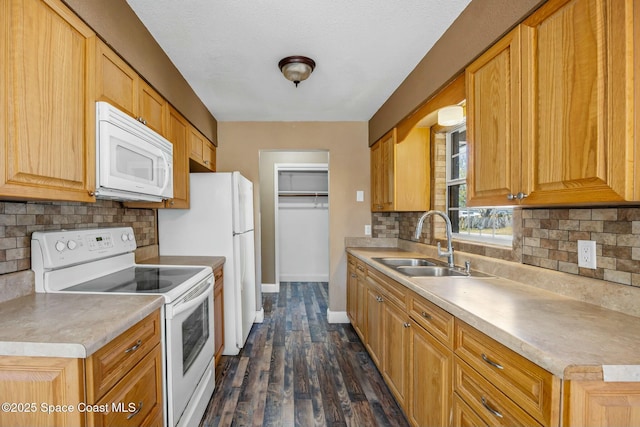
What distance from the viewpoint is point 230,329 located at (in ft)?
8.95

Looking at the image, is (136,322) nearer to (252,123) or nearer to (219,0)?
(219,0)

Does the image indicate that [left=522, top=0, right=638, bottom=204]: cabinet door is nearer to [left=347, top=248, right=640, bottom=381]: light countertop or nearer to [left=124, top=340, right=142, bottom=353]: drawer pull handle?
[left=347, top=248, right=640, bottom=381]: light countertop

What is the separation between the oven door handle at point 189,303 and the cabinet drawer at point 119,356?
0.08 m

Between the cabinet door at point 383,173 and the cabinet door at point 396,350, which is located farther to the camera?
the cabinet door at point 383,173

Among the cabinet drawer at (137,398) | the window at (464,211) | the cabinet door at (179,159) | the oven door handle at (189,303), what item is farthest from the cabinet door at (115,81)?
the window at (464,211)

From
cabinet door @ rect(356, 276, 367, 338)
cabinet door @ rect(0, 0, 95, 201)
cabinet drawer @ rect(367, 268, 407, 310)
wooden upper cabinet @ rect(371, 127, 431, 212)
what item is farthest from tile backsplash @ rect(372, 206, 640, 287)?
cabinet door @ rect(0, 0, 95, 201)

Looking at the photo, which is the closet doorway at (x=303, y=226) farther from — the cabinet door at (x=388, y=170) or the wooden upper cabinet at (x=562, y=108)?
the wooden upper cabinet at (x=562, y=108)

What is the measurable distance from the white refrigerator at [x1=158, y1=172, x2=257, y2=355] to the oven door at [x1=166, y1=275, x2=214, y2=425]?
0.51m

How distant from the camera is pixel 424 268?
2.26 metres

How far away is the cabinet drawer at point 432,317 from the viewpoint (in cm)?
135

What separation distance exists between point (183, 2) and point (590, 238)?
2199 mm

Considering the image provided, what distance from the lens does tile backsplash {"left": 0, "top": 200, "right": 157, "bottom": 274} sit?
1.37 metres

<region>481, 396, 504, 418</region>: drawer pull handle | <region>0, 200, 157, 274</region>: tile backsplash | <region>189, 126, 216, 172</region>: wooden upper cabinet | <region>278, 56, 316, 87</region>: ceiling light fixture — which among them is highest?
<region>278, 56, 316, 87</region>: ceiling light fixture

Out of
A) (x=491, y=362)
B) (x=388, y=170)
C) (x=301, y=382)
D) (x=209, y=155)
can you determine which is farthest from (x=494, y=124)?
(x=209, y=155)
